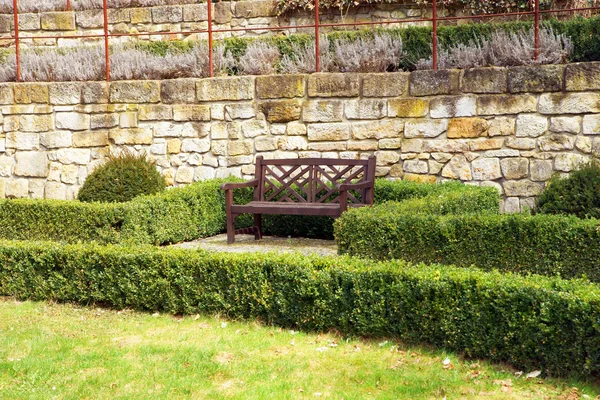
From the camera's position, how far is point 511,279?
5.01 meters

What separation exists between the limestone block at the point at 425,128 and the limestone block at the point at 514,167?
765mm

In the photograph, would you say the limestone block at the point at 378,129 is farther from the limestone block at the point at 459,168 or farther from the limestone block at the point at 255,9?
the limestone block at the point at 255,9

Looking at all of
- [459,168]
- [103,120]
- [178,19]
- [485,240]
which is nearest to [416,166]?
[459,168]

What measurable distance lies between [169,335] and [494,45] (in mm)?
5520

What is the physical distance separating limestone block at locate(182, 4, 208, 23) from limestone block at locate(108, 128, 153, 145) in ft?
13.0

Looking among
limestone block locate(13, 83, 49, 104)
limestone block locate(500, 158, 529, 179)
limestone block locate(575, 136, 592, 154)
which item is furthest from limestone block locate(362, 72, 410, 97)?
limestone block locate(13, 83, 49, 104)

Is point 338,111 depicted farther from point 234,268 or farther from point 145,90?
point 234,268

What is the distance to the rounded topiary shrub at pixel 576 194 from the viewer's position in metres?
7.55

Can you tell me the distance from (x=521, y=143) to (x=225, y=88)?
3.60 meters

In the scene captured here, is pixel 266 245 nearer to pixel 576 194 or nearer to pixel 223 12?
pixel 576 194

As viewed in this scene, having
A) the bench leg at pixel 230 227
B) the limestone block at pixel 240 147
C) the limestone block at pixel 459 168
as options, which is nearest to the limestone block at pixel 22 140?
the limestone block at pixel 240 147

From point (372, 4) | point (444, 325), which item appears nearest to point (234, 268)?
point (444, 325)

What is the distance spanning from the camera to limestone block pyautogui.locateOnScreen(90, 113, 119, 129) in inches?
408

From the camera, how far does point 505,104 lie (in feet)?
28.4
